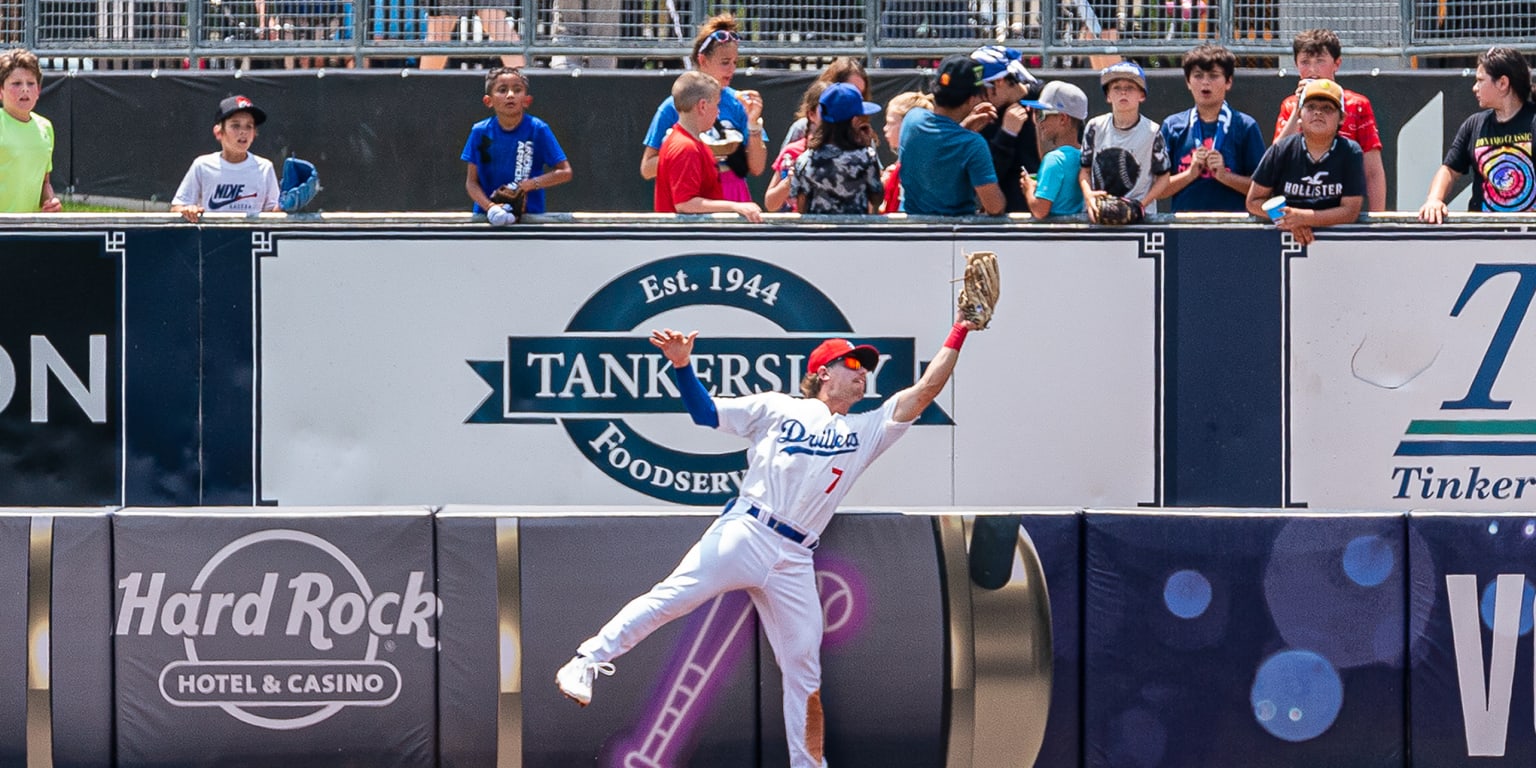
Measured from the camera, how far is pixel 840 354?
798cm

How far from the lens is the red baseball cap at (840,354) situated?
26.3ft

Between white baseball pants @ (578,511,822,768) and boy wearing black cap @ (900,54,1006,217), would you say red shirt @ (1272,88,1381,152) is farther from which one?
white baseball pants @ (578,511,822,768)

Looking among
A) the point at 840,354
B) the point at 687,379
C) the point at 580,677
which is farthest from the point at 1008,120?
the point at 580,677

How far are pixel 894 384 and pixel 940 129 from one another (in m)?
1.18

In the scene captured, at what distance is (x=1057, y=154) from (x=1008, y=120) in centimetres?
40

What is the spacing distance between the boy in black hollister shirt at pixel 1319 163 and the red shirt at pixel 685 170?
2.48 metres

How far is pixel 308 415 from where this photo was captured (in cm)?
838

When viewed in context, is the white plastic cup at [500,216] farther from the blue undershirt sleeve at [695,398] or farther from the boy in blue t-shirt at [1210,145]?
the boy in blue t-shirt at [1210,145]

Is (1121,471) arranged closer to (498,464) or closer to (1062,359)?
(1062,359)

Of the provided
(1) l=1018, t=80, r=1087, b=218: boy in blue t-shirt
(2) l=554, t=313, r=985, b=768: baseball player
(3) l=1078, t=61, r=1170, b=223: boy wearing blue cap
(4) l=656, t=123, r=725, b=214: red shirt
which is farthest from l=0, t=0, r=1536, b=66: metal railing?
(2) l=554, t=313, r=985, b=768: baseball player

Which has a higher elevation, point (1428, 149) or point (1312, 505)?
point (1428, 149)

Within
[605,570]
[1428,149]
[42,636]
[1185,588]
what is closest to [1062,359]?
[1185,588]

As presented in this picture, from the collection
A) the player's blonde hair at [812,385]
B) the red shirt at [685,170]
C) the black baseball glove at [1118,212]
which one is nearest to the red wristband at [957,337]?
the player's blonde hair at [812,385]

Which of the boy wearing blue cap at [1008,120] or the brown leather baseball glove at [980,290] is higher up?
the boy wearing blue cap at [1008,120]
